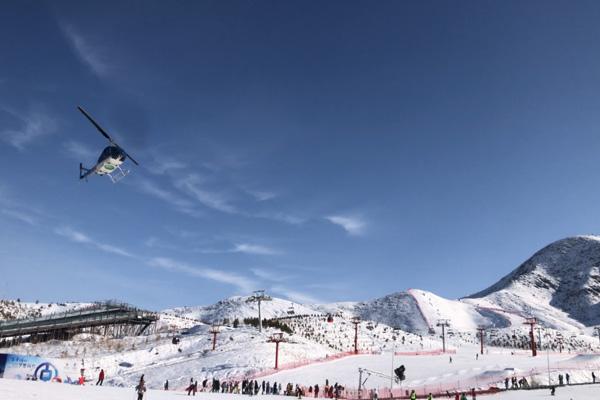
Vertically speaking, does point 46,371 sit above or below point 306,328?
below

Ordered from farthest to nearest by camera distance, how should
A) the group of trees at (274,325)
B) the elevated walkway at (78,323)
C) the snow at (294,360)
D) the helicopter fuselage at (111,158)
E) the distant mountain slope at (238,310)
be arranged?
1. the distant mountain slope at (238,310)
2. the group of trees at (274,325)
3. the elevated walkway at (78,323)
4. the helicopter fuselage at (111,158)
5. the snow at (294,360)

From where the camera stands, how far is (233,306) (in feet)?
572

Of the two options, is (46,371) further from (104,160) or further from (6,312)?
(6,312)

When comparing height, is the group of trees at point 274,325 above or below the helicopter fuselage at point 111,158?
below

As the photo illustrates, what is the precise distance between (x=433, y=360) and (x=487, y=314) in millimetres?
148039

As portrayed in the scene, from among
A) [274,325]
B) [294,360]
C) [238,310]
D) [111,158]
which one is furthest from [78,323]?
[238,310]

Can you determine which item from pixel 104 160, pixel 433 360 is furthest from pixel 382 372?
pixel 104 160

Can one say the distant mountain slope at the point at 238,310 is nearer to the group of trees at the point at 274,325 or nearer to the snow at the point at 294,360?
the snow at the point at 294,360

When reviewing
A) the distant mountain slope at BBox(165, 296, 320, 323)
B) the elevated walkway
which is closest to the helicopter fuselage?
the elevated walkway

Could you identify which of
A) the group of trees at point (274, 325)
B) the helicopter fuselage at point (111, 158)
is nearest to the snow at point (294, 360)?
the group of trees at point (274, 325)

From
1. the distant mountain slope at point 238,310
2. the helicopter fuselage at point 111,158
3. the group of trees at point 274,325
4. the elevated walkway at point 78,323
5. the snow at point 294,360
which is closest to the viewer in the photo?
the snow at point 294,360

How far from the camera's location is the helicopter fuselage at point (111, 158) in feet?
169

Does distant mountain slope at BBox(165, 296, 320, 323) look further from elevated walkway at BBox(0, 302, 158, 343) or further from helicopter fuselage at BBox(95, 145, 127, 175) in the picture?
helicopter fuselage at BBox(95, 145, 127, 175)

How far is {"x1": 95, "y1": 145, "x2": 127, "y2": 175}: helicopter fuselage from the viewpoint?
5147 centimetres
